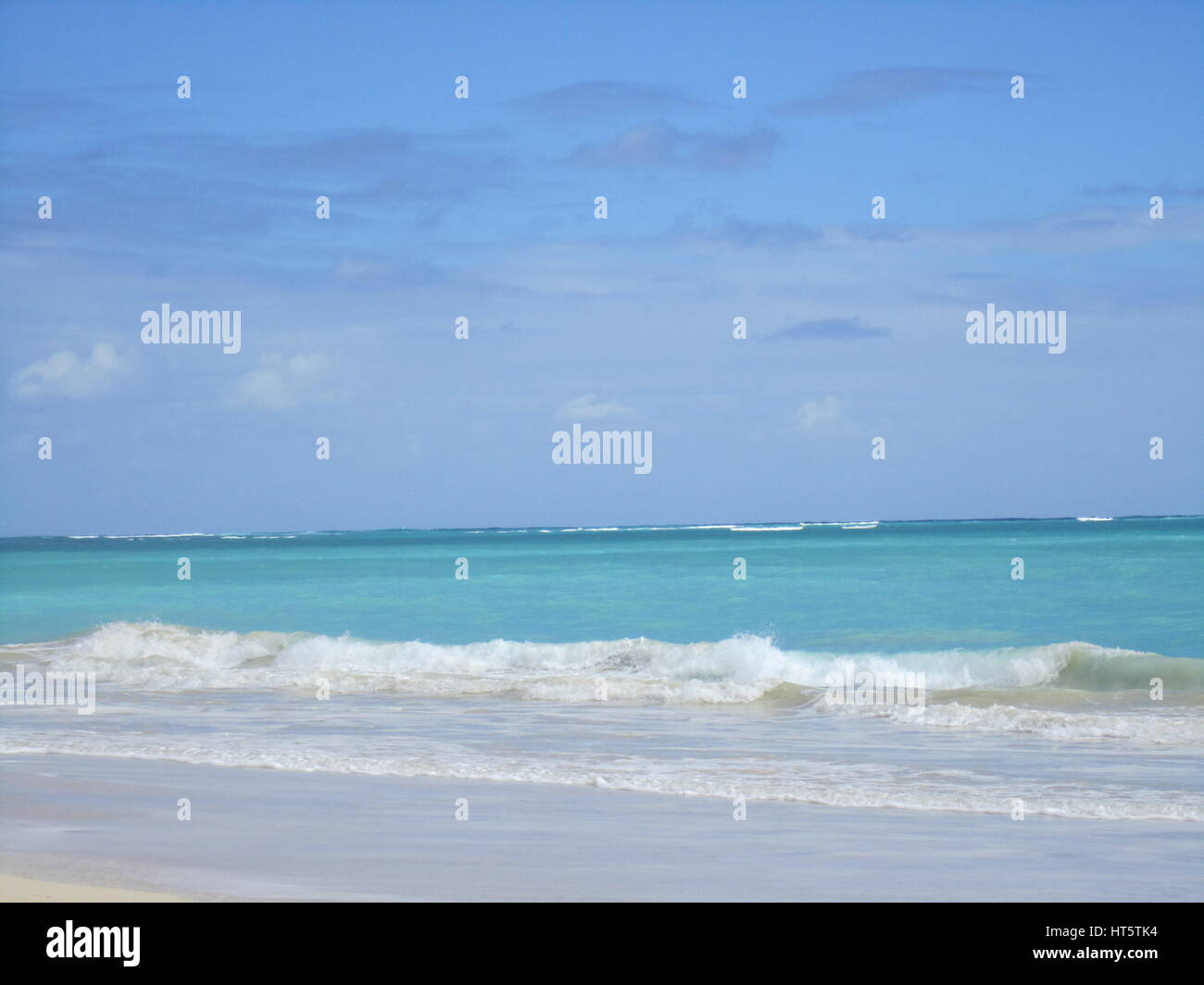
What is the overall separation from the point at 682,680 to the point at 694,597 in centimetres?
1958

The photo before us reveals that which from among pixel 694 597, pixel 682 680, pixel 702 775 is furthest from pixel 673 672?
pixel 694 597

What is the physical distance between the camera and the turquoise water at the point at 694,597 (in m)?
29.5

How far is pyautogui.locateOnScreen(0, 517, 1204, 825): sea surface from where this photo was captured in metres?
11.5

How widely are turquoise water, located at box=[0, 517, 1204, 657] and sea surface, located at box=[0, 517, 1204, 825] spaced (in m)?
0.22

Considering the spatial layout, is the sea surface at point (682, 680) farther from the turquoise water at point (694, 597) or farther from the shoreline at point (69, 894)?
the shoreline at point (69, 894)

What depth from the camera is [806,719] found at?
15.8m

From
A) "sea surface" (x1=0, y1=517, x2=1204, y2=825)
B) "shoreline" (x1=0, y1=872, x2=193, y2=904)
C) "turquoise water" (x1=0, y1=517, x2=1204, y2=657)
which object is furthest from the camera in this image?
"turquoise water" (x1=0, y1=517, x2=1204, y2=657)

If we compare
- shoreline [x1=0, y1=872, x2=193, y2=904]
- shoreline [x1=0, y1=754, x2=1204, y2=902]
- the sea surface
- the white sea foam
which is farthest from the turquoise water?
shoreline [x1=0, y1=872, x2=193, y2=904]

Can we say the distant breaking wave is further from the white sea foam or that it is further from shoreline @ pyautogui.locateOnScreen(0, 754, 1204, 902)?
shoreline @ pyautogui.locateOnScreen(0, 754, 1204, 902)

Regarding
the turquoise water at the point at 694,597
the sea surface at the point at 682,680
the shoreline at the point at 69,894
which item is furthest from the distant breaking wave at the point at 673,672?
the shoreline at the point at 69,894

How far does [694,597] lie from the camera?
40156mm

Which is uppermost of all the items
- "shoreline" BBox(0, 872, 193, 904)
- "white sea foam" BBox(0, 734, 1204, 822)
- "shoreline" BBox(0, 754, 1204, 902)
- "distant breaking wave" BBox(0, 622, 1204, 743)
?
"shoreline" BBox(0, 872, 193, 904)
